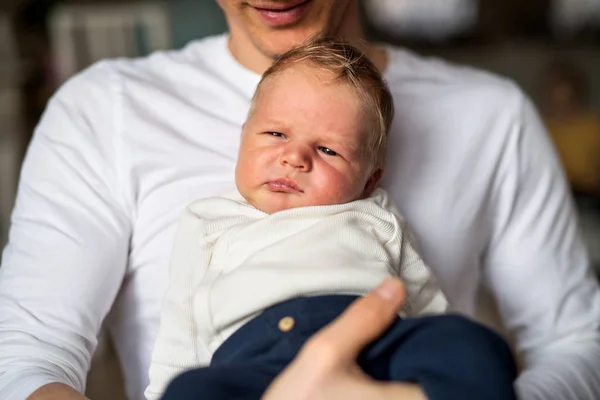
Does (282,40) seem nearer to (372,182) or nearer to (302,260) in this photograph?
(372,182)

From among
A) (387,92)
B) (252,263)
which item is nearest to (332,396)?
(252,263)

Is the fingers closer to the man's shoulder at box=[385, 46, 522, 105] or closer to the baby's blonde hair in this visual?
the baby's blonde hair

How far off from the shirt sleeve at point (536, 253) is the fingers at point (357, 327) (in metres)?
0.53

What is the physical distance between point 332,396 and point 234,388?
3.9 inches

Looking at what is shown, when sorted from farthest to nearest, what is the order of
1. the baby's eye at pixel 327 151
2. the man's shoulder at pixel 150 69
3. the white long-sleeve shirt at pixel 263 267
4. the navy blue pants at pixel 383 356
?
the man's shoulder at pixel 150 69
the baby's eye at pixel 327 151
the white long-sleeve shirt at pixel 263 267
the navy blue pants at pixel 383 356

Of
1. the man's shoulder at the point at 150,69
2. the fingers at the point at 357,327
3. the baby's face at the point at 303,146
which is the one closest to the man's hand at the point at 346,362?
the fingers at the point at 357,327

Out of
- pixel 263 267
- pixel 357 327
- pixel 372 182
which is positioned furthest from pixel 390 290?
pixel 372 182

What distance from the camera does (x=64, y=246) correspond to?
1.10 metres

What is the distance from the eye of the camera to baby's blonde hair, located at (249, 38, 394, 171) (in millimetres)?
1009

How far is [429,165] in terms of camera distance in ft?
4.09

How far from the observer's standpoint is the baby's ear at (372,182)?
1088 millimetres

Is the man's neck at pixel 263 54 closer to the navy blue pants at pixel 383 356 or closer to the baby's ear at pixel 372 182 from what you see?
the baby's ear at pixel 372 182

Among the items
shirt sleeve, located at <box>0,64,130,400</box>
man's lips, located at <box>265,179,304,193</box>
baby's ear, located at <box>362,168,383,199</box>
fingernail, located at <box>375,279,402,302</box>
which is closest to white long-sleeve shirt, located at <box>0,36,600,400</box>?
shirt sleeve, located at <box>0,64,130,400</box>

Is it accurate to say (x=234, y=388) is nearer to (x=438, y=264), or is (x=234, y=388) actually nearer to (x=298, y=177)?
(x=298, y=177)
